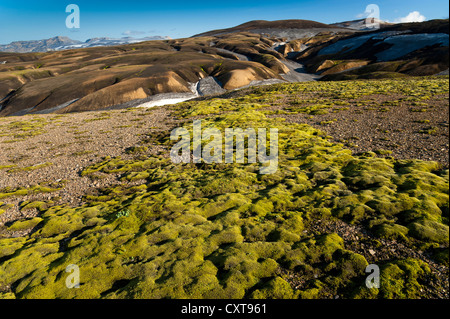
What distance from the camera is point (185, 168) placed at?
25.8 metres

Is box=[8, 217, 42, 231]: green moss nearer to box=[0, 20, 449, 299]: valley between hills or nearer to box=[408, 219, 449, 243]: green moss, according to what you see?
box=[0, 20, 449, 299]: valley between hills

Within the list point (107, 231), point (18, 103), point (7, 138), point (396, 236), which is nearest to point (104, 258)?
point (107, 231)

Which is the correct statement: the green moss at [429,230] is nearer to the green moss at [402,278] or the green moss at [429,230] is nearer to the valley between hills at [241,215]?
the valley between hills at [241,215]

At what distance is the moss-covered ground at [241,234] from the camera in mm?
10281

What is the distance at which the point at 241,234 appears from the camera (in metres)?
13.8

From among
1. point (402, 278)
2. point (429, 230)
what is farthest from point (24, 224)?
point (429, 230)

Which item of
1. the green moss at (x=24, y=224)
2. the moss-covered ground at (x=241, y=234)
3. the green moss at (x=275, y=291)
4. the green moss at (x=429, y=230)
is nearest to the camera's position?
the green moss at (x=275, y=291)

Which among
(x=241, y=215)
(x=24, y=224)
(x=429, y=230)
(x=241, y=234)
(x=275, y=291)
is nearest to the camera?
(x=275, y=291)

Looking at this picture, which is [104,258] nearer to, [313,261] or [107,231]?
[107,231]

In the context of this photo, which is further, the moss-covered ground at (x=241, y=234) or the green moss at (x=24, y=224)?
the green moss at (x=24, y=224)

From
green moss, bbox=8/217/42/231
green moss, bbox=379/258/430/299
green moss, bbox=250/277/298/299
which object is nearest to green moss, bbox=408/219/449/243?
green moss, bbox=379/258/430/299

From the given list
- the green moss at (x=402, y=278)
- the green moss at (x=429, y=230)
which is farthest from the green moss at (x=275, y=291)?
the green moss at (x=429, y=230)

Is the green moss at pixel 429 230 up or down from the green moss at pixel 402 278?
up

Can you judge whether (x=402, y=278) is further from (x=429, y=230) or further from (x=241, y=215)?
(x=241, y=215)
